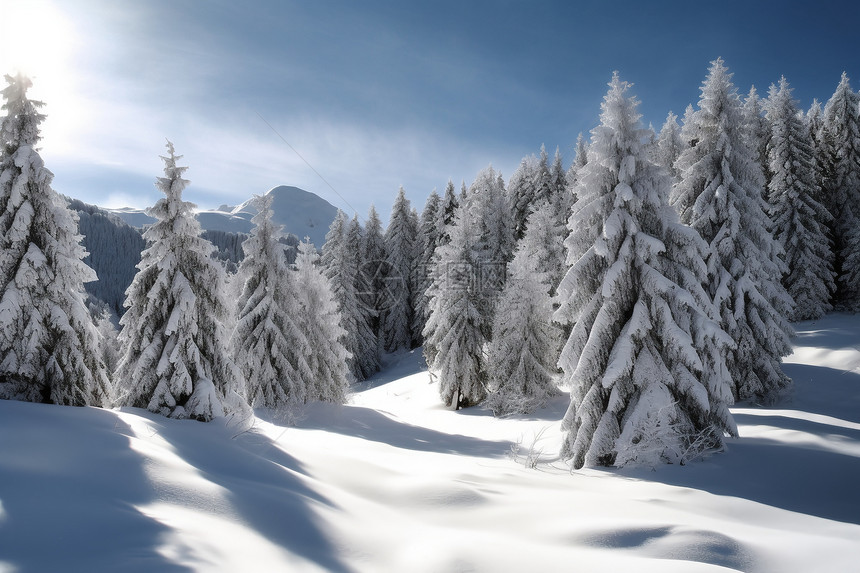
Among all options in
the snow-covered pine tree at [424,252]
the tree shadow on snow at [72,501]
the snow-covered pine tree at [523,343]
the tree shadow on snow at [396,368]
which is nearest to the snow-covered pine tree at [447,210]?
the snow-covered pine tree at [424,252]

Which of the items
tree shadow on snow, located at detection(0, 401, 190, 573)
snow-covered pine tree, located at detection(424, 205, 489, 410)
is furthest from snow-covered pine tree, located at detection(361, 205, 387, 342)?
tree shadow on snow, located at detection(0, 401, 190, 573)

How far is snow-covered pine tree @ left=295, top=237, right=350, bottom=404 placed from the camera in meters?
24.0

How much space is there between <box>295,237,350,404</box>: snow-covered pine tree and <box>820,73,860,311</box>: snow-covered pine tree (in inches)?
1312

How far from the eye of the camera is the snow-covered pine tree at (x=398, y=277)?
4750 centimetres

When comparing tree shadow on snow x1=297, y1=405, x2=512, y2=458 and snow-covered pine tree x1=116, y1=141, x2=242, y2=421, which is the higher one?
snow-covered pine tree x1=116, y1=141, x2=242, y2=421

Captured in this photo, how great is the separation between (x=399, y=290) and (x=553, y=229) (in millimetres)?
21389

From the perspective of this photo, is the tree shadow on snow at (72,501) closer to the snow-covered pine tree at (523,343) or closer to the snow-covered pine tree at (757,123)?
the snow-covered pine tree at (523,343)

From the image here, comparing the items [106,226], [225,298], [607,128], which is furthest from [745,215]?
[106,226]

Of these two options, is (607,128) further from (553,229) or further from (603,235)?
(553,229)

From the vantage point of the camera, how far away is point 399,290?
1869 inches

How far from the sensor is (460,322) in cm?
2655

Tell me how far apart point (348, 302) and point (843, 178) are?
Answer: 39.7m

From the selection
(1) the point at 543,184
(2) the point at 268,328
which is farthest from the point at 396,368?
(1) the point at 543,184

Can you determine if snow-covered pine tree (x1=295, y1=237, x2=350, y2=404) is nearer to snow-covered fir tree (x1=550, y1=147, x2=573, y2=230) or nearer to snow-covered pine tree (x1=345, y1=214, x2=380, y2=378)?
snow-covered pine tree (x1=345, y1=214, x2=380, y2=378)
